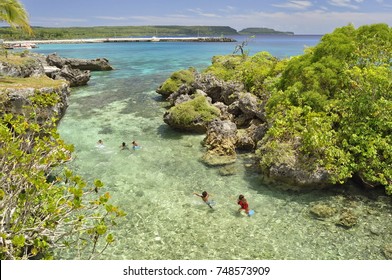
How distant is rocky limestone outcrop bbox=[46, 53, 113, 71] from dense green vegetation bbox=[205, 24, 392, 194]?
54.3 m

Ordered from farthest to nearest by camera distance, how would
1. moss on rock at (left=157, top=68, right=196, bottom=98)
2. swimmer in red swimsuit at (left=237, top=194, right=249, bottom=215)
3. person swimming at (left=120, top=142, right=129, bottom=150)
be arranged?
moss on rock at (left=157, top=68, right=196, bottom=98) < person swimming at (left=120, top=142, right=129, bottom=150) < swimmer in red swimsuit at (left=237, top=194, right=249, bottom=215)

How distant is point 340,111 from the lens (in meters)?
19.3

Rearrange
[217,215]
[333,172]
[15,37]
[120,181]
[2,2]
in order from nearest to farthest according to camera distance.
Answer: [217,215] < [333,172] < [120,181] < [2,2] < [15,37]

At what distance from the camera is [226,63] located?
5031 centimetres

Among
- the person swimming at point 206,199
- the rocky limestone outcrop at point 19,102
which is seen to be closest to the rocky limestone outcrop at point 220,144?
the person swimming at point 206,199

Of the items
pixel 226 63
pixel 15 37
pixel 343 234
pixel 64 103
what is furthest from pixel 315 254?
pixel 15 37

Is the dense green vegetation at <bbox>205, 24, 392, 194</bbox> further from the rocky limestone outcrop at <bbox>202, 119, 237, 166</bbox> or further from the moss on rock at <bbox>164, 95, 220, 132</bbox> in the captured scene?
the moss on rock at <bbox>164, 95, 220, 132</bbox>

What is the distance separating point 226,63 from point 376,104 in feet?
116

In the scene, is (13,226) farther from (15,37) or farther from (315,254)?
(15,37)

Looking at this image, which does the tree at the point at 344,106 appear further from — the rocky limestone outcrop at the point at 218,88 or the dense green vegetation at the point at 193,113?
the rocky limestone outcrop at the point at 218,88

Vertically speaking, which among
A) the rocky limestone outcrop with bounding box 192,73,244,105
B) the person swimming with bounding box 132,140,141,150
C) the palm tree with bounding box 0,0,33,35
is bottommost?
the person swimming with bounding box 132,140,141,150

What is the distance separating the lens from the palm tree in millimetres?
22797

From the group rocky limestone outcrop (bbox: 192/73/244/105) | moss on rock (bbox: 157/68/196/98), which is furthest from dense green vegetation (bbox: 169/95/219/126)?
moss on rock (bbox: 157/68/196/98)

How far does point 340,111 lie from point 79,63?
201 feet
